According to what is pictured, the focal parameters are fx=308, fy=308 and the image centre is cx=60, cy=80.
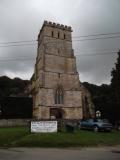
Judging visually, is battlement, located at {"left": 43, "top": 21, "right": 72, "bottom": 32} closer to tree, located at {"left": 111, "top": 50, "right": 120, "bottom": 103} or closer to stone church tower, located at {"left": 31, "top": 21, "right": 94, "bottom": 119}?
stone church tower, located at {"left": 31, "top": 21, "right": 94, "bottom": 119}

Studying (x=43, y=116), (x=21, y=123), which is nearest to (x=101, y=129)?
(x=21, y=123)

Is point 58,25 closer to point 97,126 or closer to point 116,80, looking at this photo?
point 116,80

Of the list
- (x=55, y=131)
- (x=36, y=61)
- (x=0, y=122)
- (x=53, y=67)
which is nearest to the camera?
(x=55, y=131)

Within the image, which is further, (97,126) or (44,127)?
(97,126)

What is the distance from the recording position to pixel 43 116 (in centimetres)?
5384

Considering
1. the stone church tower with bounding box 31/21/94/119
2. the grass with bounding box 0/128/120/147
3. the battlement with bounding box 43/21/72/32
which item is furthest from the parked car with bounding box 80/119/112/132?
the battlement with bounding box 43/21/72/32

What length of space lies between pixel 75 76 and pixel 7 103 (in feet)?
46.2

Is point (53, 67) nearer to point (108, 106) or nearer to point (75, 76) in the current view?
point (75, 76)

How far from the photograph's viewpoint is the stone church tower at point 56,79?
55.9m

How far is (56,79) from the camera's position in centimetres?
5816

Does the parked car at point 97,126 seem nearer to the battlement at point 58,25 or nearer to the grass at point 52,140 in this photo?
the grass at point 52,140

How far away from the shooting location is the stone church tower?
55.9 metres

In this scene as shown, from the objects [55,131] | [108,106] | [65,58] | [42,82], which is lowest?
[55,131]

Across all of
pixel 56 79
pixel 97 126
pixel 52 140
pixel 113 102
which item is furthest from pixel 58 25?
pixel 52 140
